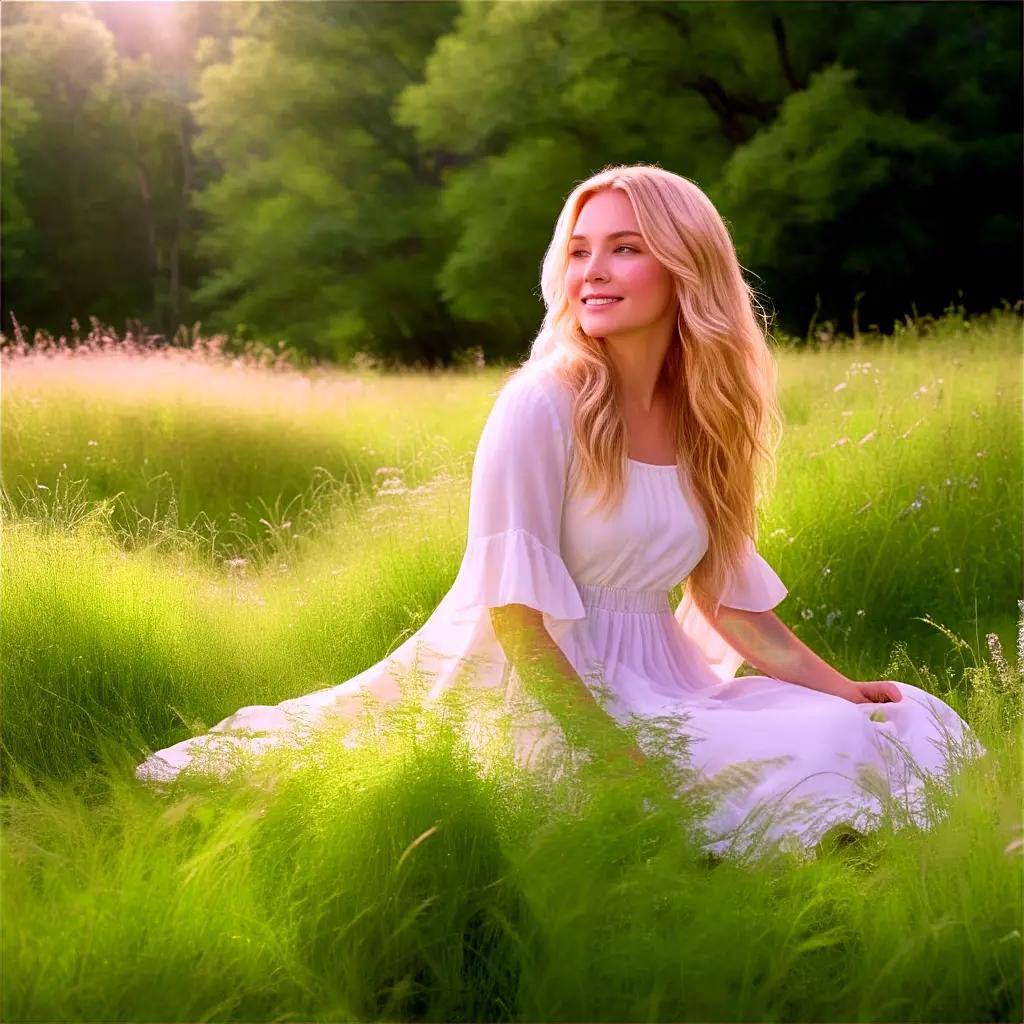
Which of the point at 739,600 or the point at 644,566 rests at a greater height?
the point at 644,566

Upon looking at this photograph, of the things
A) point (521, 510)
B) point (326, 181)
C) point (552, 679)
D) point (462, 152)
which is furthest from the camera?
point (326, 181)

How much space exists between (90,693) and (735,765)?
1886 mm

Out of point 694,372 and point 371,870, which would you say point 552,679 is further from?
point 694,372

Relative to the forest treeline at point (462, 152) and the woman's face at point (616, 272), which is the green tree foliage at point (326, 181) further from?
the woman's face at point (616, 272)

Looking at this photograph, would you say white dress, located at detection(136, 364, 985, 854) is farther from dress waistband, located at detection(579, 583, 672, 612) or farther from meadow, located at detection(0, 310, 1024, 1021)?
meadow, located at detection(0, 310, 1024, 1021)

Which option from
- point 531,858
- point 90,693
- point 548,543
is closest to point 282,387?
point 90,693

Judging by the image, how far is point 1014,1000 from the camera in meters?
2.19

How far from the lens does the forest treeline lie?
1820 cm

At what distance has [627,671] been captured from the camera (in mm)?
3045

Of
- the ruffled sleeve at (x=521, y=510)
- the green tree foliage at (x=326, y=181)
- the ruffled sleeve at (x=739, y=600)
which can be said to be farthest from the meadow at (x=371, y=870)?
the green tree foliage at (x=326, y=181)

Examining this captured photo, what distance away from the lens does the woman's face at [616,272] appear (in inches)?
121

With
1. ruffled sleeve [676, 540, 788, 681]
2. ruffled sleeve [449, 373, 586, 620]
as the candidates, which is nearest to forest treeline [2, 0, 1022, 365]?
ruffled sleeve [676, 540, 788, 681]

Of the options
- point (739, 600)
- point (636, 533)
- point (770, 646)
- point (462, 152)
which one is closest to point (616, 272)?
point (636, 533)

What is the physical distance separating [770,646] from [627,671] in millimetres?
544
